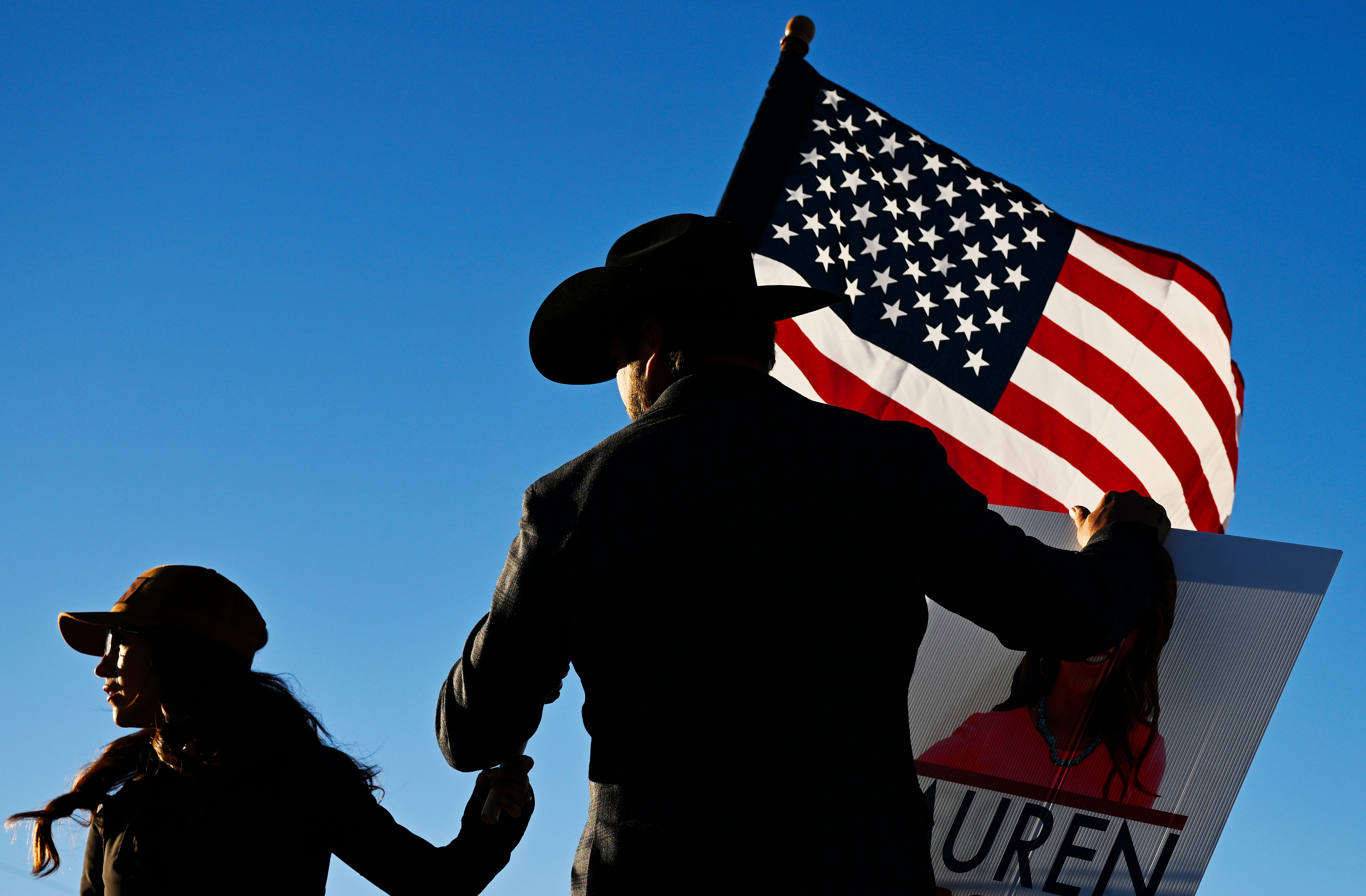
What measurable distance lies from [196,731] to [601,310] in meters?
1.54

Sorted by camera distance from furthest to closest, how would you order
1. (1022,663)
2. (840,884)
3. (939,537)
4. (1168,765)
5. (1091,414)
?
(1091,414) < (1022,663) < (1168,765) < (939,537) < (840,884)

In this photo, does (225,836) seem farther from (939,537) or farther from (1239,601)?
(1239,601)

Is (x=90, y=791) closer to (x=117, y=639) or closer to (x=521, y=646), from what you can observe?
(x=117, y=639)

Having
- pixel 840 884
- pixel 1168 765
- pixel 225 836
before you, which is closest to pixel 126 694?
pixel 225 836

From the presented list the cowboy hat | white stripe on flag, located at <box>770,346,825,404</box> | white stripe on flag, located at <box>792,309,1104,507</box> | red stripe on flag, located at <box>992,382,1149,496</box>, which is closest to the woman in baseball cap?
the cowboy hat

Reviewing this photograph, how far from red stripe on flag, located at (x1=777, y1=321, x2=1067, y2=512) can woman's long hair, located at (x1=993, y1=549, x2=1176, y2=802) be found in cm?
160

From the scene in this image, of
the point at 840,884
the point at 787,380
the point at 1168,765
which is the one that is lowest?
the point at 840,884

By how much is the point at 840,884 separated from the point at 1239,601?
4.64 ft

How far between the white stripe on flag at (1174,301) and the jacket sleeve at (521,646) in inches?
135

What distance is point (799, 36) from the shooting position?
446 cm

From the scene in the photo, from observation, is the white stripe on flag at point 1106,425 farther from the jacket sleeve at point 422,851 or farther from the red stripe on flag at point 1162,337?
the jacket sleeve at point 422,851

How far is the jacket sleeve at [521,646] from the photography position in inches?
70.3

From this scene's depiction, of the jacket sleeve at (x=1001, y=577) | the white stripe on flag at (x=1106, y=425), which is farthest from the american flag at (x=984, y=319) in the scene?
the jacket sleeve at (x=1001, y=577)

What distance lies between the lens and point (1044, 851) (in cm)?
260
